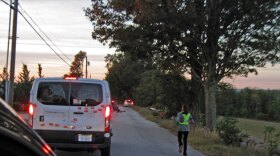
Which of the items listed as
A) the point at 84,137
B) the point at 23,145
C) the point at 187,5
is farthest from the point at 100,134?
the point at 187,5

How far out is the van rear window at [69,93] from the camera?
11.0 meters

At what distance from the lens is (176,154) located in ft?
47.6

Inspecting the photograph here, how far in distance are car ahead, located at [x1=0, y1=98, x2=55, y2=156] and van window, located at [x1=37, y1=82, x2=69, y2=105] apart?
361 inches

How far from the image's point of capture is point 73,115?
35.7 ft

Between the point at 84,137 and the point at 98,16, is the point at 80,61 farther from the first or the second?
the point at 84,137

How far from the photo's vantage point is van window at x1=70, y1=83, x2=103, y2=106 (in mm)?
10961

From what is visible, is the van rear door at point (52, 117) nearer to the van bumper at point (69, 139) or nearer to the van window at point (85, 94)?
the van bumper at point (69, 139)

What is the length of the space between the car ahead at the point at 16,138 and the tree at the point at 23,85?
3930cm

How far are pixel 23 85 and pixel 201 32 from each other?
74.9ft

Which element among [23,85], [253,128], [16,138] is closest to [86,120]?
[16,138]

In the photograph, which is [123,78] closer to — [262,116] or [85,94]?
[262,116]

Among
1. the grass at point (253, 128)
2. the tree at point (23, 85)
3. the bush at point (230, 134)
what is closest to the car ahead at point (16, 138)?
the bush at point (230, 134)

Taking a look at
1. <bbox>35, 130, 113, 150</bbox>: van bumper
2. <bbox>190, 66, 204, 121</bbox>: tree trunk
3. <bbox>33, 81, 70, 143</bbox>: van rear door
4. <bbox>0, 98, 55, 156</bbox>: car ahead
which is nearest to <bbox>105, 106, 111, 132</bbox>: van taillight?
<bbox>35, 130, 113, 150</bbox>: van bumper

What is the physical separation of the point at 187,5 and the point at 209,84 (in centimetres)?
454
